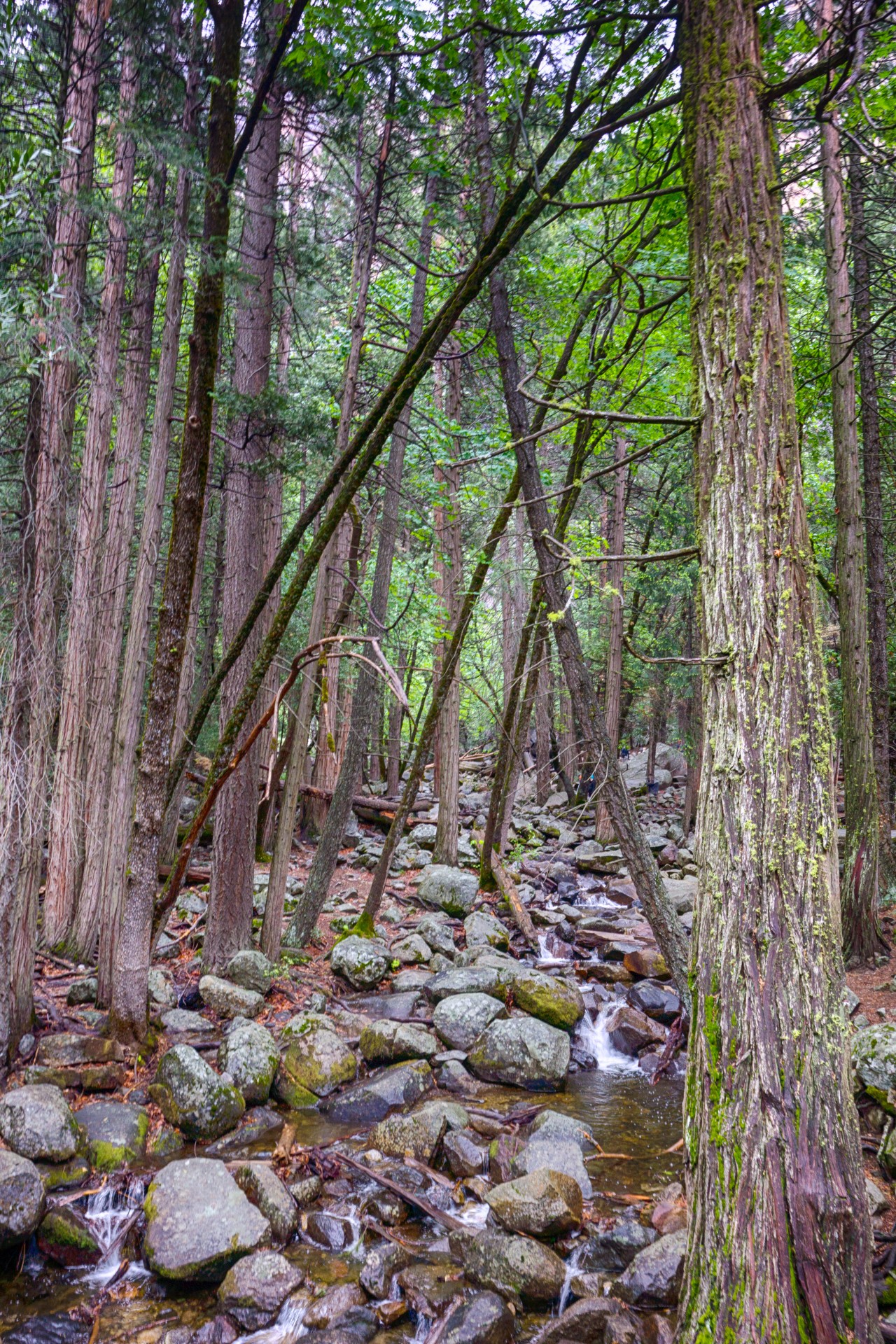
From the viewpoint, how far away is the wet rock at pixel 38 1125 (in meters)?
5.04

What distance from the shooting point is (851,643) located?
8758 millimetres

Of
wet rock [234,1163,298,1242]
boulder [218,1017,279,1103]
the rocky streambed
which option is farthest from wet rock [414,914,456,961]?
wet rock [234,1163,298,1242]

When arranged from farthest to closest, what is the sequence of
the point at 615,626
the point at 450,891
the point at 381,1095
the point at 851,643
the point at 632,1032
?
the point at 615,626
the point at 450,891
the point at 851,643
the point at 632,1032
the point at 381,1095

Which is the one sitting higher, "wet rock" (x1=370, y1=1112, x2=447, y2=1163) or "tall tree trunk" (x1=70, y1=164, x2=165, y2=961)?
"tall tree trunk" (x1=70, y1=164, x2=165, y2=961)

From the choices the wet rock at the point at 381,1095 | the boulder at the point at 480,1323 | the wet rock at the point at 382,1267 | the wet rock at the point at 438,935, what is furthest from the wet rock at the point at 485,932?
the boulder at the point at 480,1323

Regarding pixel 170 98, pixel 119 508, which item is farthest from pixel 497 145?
pixel 119 508

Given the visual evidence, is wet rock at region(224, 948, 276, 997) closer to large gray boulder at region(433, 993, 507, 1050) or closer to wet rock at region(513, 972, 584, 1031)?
large gray boulder at region(433, 993, 507, 1050)

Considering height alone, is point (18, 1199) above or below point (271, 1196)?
above

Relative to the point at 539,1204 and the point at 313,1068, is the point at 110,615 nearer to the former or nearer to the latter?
the point at 313,1068

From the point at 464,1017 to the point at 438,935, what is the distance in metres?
2.48

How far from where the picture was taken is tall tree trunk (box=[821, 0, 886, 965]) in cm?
837

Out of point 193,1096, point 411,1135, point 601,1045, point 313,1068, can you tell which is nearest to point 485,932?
point 601,1045

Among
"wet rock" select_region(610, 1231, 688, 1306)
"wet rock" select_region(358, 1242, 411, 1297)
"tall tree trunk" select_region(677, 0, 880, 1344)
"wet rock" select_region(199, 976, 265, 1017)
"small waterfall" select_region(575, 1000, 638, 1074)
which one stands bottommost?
"small waterfall" select_region(575, 1000, 638, 1074)

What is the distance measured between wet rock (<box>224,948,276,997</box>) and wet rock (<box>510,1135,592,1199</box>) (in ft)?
11.5
